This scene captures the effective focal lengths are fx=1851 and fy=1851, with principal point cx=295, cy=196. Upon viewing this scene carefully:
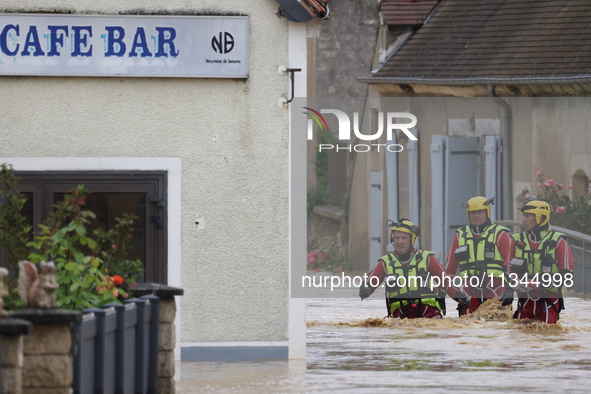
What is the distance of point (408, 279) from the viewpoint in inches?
933

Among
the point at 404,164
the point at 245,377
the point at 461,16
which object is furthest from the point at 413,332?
the point at 461,16

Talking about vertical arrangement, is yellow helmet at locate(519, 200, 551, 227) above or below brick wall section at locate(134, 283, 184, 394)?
above

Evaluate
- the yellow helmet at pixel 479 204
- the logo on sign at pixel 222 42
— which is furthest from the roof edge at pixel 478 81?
the logo on sign at pixel 222 42

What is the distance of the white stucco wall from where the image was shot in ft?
57.0

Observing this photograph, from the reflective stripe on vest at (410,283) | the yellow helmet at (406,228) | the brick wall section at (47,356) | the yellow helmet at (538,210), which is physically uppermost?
Answer: the yellow helmet at (538,210)

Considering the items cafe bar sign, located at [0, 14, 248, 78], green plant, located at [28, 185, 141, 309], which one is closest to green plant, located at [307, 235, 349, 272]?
cafe bar sign, located at [0, 14, 248, 78]

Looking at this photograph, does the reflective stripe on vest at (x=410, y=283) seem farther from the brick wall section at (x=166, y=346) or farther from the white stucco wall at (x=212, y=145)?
the brick wall section at (x=166, y=346)

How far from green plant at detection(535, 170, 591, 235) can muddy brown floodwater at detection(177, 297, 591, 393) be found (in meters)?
3.43

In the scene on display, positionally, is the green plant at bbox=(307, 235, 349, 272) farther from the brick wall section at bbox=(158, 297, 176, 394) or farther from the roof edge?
the brick wall section at bbox=(158, 297, 176, 394)

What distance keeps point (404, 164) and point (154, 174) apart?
1382 cm

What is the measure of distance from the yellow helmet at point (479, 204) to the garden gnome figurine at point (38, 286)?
14.3 metres

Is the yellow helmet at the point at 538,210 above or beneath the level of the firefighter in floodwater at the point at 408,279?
above

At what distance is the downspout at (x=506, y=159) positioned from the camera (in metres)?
29.5

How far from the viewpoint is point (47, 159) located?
56.8ft
